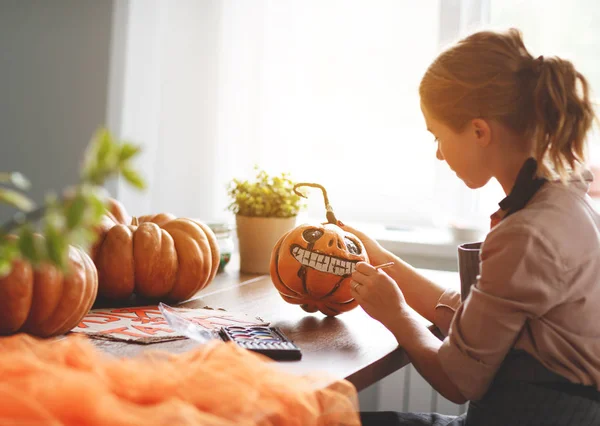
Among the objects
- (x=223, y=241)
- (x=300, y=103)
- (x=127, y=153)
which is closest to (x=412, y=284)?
(x=223, y=241)

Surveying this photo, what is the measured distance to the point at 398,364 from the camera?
108 centimetres

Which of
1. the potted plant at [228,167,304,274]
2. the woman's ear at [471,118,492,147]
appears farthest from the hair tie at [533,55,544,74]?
the potted plant at [228,167,304,274]

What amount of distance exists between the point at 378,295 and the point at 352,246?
131 mm

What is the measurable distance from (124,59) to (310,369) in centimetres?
165

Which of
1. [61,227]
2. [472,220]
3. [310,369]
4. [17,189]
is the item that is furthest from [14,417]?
[472,220]

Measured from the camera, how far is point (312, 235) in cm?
125

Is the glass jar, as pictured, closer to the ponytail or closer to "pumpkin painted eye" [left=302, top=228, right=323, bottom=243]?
"pumpkin painted eye" [left=302, top=228, right=323, bottom=243]

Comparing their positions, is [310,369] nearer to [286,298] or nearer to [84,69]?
[286,298]

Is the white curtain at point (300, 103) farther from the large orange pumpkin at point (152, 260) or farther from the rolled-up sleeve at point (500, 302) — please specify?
the rolled-up sleeve at point (500, 302)

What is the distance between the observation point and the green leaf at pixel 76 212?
0.43 meters

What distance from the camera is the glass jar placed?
171 centimetres

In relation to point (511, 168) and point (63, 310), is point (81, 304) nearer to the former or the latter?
point (63, 310)

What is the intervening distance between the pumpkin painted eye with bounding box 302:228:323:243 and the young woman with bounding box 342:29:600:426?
0.09 m

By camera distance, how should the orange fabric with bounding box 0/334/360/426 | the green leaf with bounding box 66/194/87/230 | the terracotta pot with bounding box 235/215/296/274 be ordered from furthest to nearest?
the terracotta pot with bounding box 235/215/296/274 < the orange fabric with bounding box 0/334/360/426 < the green leaf with bounding box 66/194/87/230
